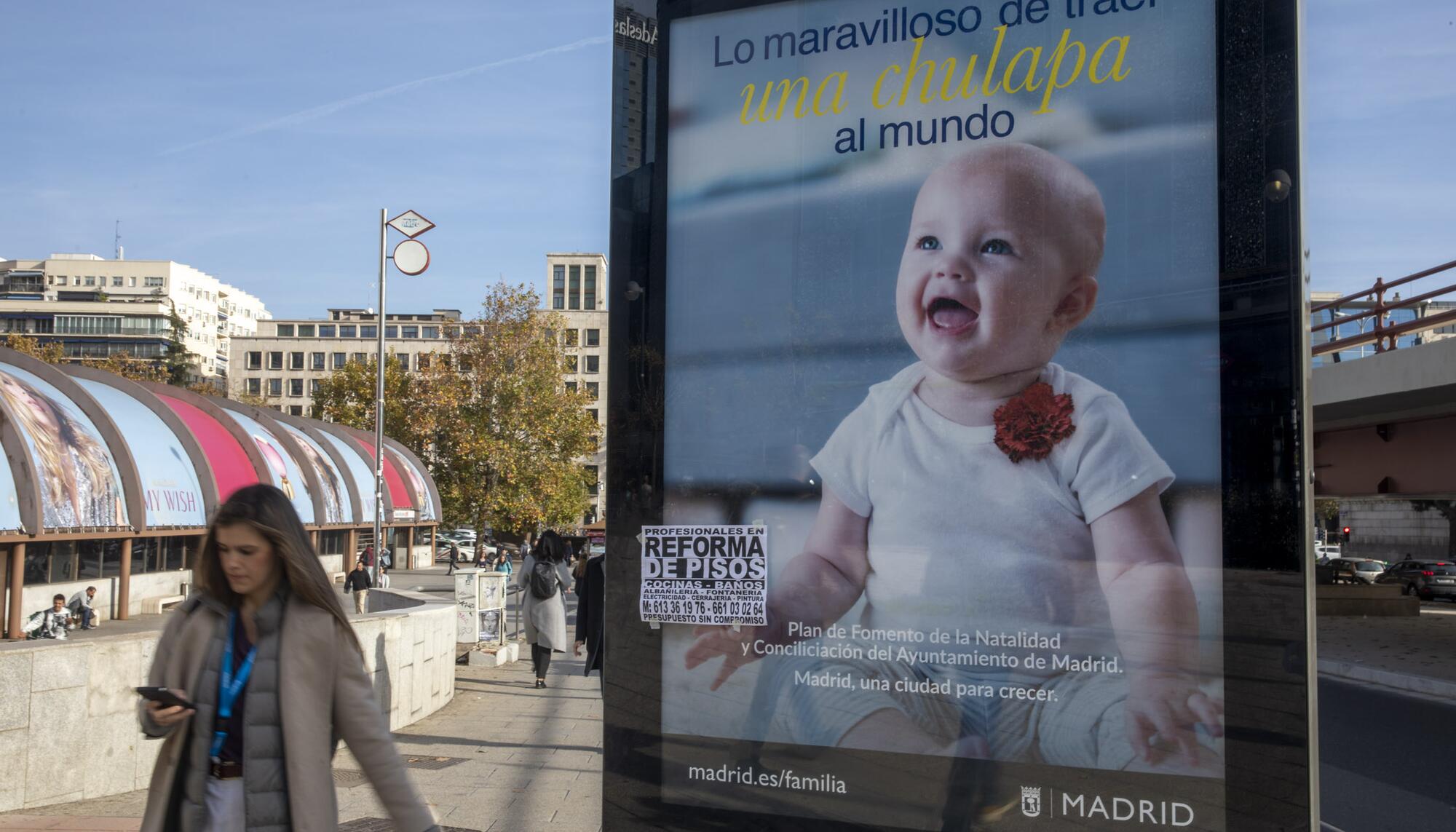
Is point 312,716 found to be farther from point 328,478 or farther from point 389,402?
point 389,402

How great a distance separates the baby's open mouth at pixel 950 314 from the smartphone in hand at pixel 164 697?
2.17 m

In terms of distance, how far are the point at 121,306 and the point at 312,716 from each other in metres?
151

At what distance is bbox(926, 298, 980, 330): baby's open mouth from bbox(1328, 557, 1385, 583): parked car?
44.0 m

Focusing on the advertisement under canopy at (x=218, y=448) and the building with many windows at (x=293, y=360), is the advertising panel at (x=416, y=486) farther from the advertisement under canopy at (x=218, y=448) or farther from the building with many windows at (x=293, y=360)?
the building with many windows at (x=293, y=360)

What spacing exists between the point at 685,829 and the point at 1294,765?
1.66 metres

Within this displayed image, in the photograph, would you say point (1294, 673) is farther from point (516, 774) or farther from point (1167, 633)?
point (516, 774)

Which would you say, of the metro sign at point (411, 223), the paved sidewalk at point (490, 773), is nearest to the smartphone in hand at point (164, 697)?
the paved sidewalk at point (490, 773)

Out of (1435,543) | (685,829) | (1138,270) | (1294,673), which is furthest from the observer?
(1435,543)

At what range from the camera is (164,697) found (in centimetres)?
297

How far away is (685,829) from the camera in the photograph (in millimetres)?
3539

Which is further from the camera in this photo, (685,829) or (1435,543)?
(1435,543)

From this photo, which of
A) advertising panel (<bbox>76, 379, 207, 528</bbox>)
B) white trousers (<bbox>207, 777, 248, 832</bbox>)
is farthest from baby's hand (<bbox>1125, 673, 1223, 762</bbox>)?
advertising panel (<bbox>76, 379, 207, 528</bbox>)

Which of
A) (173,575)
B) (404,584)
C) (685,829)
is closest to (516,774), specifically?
(685,829)

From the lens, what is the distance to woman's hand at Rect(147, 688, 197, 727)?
2.97m
